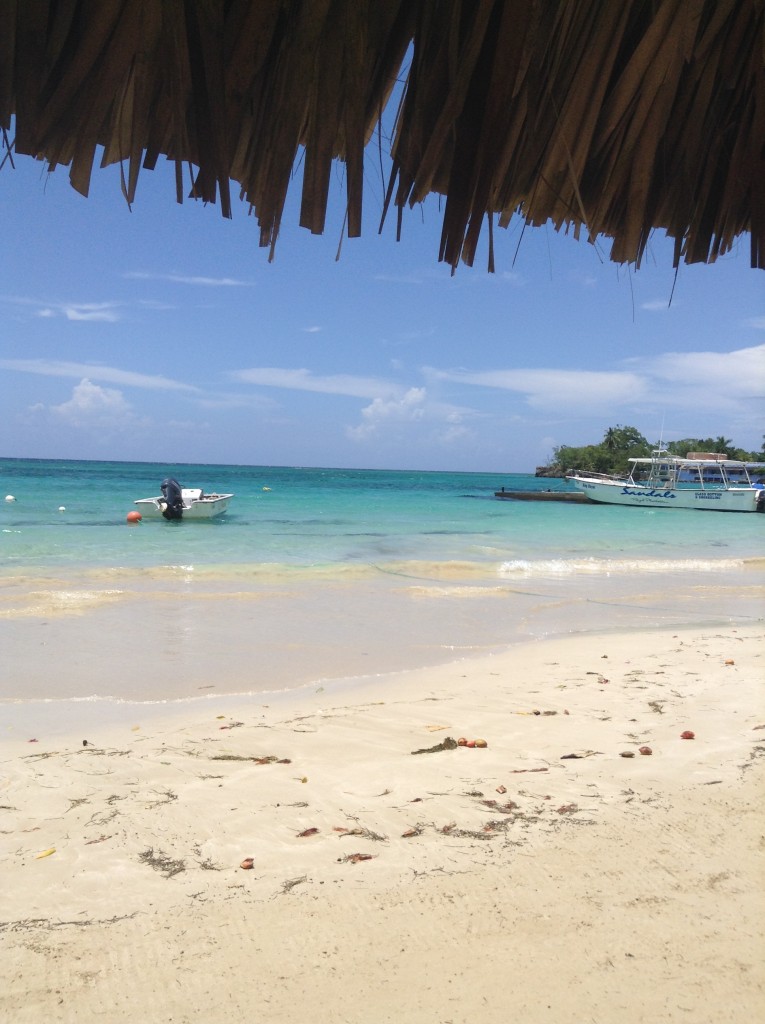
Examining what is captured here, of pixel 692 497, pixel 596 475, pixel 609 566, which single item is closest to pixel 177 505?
pixel 609 566

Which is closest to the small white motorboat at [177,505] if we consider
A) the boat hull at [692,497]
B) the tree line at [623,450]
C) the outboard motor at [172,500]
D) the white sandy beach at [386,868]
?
the outboard motor at [172,500]

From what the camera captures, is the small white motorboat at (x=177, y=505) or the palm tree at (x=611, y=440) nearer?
the small white motorboat at (x=177, y=505)

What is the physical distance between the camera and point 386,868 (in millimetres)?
2998

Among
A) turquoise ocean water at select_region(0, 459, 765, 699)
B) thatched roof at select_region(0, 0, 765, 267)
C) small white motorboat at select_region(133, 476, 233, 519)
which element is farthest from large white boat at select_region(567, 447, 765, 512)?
thatched roof at select_region(0, 0, 765, 267)

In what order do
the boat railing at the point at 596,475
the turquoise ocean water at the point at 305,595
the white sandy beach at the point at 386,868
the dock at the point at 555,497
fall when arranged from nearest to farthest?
the white sandy beach at the point at 386,868
the turquoise ocean water at the point at 305,595
the dock at the point at 555,497
the boat railing at the point at 596,475

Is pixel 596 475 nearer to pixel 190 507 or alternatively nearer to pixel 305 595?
pixel 190 507

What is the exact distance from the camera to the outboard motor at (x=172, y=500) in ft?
69.3

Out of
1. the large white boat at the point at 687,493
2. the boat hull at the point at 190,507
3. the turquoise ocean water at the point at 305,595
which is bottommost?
the turquoise ocean water at the point at 305,595

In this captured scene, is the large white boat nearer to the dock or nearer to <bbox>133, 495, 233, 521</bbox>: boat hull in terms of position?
the dock

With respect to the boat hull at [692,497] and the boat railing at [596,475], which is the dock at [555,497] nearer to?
the boat railing at [596,475]

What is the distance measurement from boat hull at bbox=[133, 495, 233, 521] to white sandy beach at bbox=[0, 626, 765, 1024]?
16611mm

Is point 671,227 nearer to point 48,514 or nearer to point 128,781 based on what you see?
point 128,781

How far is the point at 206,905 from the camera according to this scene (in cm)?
274

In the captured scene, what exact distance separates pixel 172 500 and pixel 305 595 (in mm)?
11357
